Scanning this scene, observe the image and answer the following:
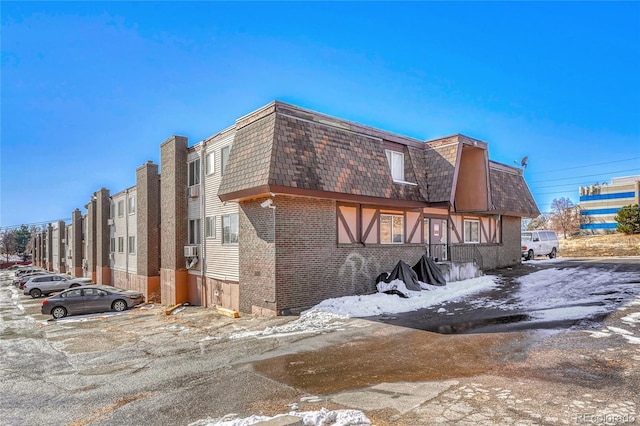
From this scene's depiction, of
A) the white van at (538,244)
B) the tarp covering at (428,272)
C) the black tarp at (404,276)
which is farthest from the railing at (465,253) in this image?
the white van at (538,244)

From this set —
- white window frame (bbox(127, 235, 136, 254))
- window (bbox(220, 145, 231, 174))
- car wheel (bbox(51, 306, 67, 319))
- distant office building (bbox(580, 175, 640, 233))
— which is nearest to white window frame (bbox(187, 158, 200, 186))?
window (bbox(220, 145, 231, 174))

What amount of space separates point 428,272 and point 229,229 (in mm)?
9106

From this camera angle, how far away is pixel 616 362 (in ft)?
22.9

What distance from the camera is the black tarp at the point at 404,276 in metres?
15.5

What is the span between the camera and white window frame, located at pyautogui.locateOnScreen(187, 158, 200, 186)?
66.8 ft

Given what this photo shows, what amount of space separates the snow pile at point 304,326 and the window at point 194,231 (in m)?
9.67

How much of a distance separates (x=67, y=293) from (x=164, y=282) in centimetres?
522

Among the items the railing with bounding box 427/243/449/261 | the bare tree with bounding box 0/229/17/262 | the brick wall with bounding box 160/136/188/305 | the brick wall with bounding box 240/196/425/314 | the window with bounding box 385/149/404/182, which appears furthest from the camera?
the bare tree with bounding box 0/229/17/262

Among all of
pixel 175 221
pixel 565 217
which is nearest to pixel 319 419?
pixel 175 221

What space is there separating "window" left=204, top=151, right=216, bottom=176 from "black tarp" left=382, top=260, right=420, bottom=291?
9.95 m

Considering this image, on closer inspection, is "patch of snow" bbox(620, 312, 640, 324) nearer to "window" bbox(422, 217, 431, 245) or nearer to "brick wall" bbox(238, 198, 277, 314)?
"window" bbox(422, 217, 431, 245)

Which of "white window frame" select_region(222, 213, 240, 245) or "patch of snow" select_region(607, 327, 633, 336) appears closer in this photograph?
"patch of snow" select_region(607, 327, 633, 336)

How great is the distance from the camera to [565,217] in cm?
7056

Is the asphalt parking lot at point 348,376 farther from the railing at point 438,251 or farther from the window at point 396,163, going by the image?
the railing at point 438,251
